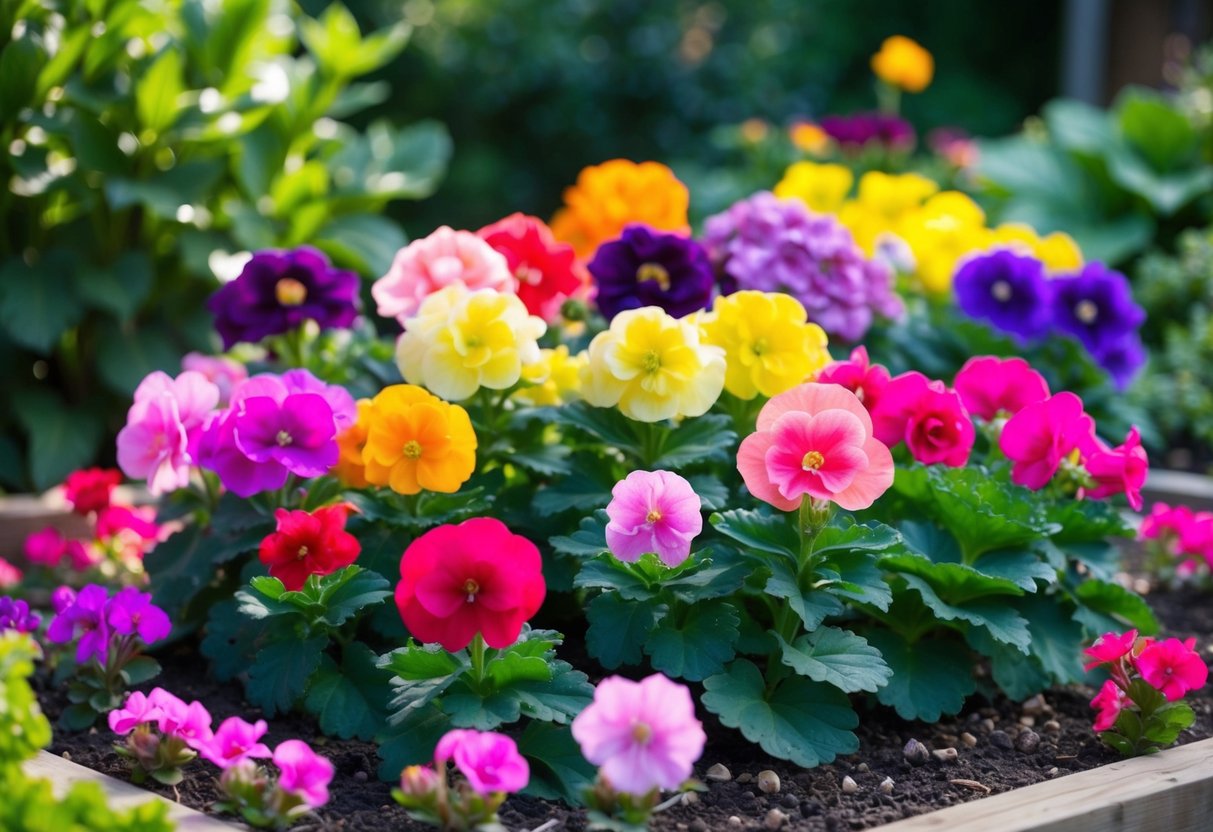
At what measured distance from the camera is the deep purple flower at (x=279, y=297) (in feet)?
8.64

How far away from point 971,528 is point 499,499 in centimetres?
81

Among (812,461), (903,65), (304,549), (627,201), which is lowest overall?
(304,549)

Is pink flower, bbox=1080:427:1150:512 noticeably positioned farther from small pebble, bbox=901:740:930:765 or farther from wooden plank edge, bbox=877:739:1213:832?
small pebble, bbox=901:740:930:765

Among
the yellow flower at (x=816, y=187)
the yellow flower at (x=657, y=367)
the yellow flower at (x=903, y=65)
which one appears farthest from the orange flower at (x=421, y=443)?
the yellow flower at (x=903, y=65)

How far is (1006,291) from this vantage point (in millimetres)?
3238

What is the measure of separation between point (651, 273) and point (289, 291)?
703mm

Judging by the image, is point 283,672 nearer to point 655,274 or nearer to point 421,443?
point 421,443

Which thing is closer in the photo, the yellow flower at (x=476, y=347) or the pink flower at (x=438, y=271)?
the yellow flower at (x=476, y=347)

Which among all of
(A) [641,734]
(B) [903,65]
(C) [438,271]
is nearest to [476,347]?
(C) [438,271]

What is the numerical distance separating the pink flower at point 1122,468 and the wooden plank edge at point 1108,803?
0.44 m

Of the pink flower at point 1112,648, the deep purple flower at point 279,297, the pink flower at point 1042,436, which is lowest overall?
the pink flower at point 1112,648

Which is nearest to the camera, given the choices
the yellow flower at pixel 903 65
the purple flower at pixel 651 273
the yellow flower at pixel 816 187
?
the purple flower at pixel 651 273

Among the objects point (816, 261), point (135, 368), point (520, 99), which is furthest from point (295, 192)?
point (520, 99)

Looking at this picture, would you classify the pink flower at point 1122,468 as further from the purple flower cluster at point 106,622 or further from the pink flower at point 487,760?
the purple flower cluster at point 106,622
